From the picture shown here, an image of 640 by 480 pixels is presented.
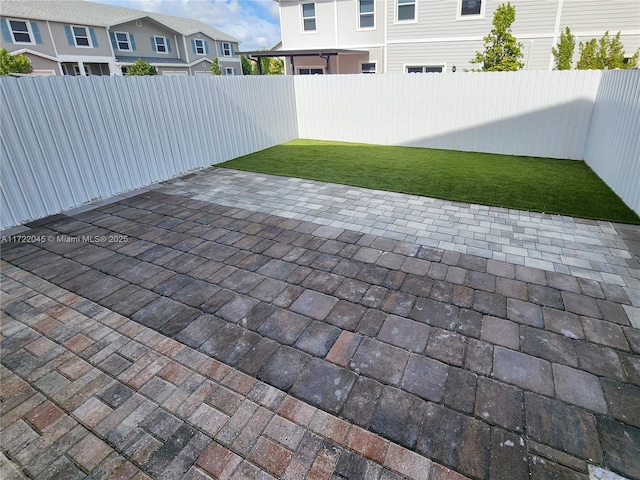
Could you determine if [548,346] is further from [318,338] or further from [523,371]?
[318,338]

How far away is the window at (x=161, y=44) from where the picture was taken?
2416 centimetres

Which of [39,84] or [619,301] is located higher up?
[39,84]

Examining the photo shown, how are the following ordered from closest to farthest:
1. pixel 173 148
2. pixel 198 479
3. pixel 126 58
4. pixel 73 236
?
pixel 198 479
pixel 73 236
pixel 173 148
pixel 126 58

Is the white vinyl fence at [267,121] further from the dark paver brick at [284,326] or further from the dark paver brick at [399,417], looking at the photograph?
the dark paver brick at [399,417]

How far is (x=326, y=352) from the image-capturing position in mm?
2561

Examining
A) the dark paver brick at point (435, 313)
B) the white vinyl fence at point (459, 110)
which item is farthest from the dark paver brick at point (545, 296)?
the white vinyl fence at point (459, 110)

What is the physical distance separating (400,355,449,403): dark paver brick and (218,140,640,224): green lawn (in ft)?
11.6

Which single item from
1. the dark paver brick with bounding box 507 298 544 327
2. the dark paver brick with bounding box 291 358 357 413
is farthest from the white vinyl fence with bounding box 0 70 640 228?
the dark paver brick with bounding box 291 358 357 413

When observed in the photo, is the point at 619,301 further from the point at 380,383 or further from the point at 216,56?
the point at 216,56

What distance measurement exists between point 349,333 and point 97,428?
1.70m

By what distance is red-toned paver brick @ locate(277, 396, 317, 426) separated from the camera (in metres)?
2.07

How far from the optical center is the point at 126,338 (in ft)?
9.09

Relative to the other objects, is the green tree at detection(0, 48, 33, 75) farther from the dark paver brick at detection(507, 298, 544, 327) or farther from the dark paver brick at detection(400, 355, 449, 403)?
the dark paver brick at detection(507, 298, 544, 327)

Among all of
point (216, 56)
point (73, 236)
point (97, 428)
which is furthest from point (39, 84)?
point (216, 56)
